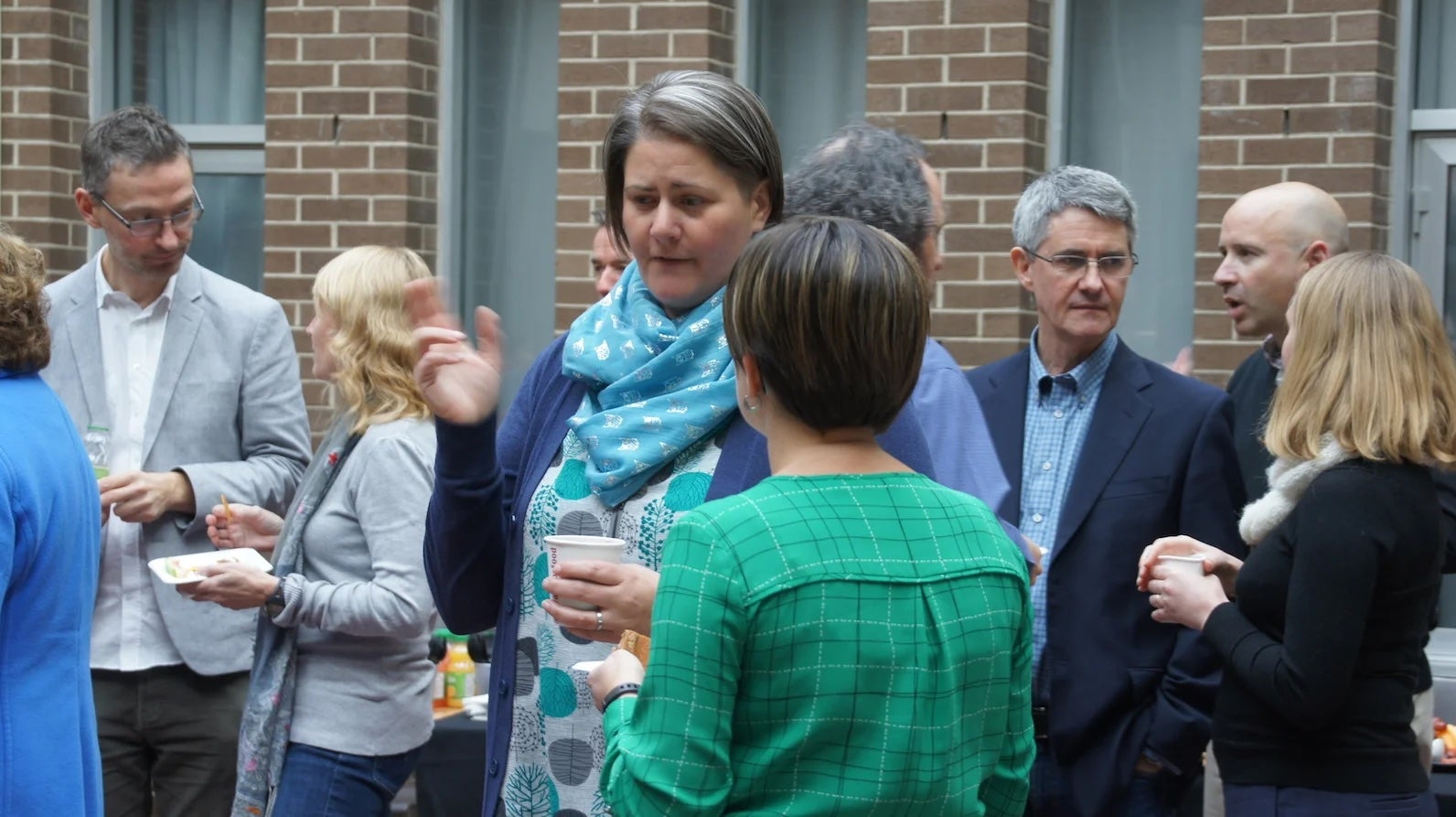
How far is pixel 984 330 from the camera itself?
20.2 feet

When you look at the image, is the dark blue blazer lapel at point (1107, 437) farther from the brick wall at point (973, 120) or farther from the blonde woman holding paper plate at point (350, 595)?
the brick wall at point (973, 120)

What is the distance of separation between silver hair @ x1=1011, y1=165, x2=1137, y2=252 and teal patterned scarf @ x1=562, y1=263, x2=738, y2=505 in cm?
160

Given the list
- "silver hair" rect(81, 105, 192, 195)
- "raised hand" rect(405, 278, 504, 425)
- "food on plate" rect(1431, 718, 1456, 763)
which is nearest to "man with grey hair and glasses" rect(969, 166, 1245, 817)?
"food on plate" rect(1431, 718, 1456, 763)

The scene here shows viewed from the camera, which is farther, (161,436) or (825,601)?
(161,436)

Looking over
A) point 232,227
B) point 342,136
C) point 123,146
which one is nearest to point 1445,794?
point 123,146

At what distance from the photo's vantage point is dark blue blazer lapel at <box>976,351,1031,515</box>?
4113mm

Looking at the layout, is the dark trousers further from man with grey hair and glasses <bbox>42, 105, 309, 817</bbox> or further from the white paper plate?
the white paper plate

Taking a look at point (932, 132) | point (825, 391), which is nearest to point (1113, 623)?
point (825, 391)

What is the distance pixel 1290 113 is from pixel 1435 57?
1.92ft

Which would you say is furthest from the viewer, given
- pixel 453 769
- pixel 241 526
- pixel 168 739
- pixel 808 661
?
A: pixel 453 769

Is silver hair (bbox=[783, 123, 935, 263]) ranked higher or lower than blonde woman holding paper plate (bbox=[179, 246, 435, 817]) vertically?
higher

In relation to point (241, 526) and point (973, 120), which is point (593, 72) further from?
point (241, 526)

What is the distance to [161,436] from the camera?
4762mm

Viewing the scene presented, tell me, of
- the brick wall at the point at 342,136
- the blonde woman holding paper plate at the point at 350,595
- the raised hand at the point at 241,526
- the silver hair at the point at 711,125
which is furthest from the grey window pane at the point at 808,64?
the silver hair at the point at 711,125
